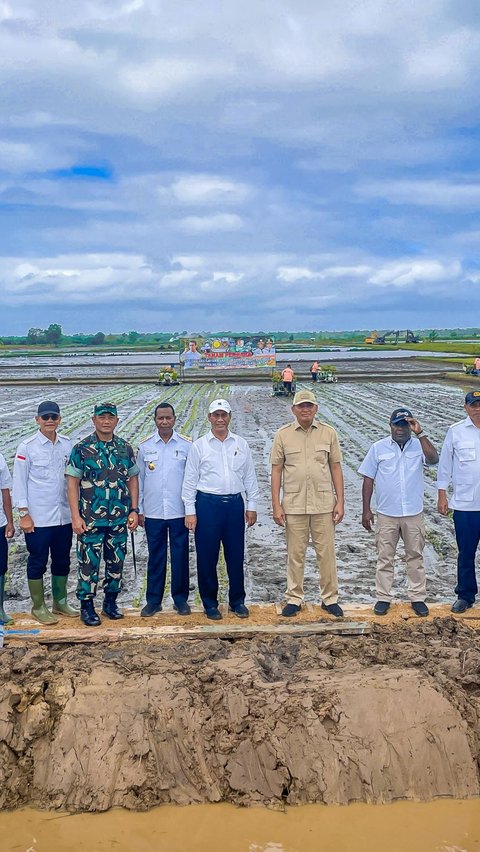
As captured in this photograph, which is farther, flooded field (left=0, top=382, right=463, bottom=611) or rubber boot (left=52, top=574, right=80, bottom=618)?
flooded field (left=0, top=382, right=463, bottom=611)

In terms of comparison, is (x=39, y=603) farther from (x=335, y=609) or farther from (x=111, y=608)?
(x=335, y=609)

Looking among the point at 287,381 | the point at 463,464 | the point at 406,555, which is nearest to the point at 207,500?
the point at 406,555

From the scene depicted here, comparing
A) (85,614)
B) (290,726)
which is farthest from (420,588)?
(85,614)

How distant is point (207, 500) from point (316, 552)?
2.92ft

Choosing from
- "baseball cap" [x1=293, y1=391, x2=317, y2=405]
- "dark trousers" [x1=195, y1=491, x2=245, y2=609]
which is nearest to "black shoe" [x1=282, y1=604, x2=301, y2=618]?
"dark trousers" [x1=195, y1=491, x2=245, y2=609]

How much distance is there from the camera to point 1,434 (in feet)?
53.0

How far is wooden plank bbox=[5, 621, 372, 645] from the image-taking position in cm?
504

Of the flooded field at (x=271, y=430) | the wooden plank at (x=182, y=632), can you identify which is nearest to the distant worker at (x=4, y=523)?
the wooden plank at (x=182, y=632)

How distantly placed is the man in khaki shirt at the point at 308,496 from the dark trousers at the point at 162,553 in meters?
0.73

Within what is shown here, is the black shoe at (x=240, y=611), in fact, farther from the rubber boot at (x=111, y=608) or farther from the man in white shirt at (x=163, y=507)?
the rubber boot at (x=111, y=608)

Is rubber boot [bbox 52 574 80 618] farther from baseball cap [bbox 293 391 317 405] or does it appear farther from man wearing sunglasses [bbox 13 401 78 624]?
baseball cap [bbox 293 391 317 405]

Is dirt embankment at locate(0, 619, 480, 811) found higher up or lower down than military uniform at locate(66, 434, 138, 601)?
lower down

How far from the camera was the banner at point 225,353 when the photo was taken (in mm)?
32469

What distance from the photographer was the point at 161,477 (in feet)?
18.2
